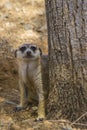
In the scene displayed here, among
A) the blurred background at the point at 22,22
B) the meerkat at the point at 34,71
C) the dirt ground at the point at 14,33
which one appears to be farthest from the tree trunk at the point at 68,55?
the blurred background at the point at 22,22

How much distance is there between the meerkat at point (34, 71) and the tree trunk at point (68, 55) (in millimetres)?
483

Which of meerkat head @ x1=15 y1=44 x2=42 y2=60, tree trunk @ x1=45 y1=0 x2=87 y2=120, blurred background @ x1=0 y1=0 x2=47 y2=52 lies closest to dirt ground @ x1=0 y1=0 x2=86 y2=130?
blurred background @ x1=0 y1=0 x2=47 y2=52

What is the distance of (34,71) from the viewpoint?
19.2ft

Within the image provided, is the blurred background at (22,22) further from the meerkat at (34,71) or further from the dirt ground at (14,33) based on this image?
the meerkat at (34,71)

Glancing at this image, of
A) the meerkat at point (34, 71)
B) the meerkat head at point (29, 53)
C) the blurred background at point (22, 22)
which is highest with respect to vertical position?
the blurred background at point (22, 22)

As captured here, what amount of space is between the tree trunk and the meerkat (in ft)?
1.58

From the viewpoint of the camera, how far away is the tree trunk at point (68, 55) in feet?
16.3

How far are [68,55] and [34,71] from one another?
38.2 inches

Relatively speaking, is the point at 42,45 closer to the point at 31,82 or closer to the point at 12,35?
the point at 12,35

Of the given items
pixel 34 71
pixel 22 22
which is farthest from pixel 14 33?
pixel 34 71

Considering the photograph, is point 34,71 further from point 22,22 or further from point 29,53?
point 22,22

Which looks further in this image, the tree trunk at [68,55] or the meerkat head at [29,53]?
the meerkat head at [29,53]

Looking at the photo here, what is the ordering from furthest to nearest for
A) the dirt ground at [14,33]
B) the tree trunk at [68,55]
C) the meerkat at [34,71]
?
1. the dirt ground at [14,33]
2. the meerkat at [34,71]
3. the tree trunk at [68,55]

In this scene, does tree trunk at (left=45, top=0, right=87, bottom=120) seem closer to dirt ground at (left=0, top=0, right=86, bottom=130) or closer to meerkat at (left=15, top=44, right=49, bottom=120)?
meerkat at (left=15, top=44, right=49, bottom=120)
